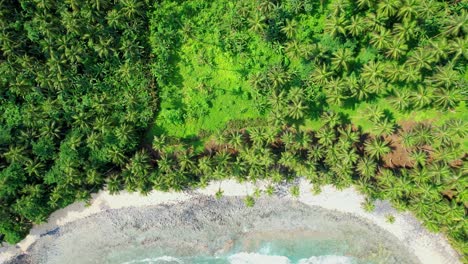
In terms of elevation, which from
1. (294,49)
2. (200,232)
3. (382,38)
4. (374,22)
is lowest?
(200,232)

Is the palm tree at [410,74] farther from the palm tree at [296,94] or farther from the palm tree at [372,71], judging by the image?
the palm tree at [296,94]

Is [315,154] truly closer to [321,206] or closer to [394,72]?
[321,206]

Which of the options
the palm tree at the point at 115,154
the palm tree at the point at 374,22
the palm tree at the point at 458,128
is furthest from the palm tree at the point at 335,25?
the palm tree at the point at 115,154

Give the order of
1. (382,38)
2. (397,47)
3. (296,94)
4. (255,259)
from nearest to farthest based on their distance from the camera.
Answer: (382,38), (397,47), (296,94), (255,259)

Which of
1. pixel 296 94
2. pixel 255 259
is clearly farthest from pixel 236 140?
pixel 255 259

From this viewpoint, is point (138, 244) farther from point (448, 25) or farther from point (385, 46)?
point (448, 25)

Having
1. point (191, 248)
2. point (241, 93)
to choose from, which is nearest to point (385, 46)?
point (241, 93)

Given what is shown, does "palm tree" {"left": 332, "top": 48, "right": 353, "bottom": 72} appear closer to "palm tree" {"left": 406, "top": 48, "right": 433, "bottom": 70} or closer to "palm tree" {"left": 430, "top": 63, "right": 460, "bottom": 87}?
A: "palm tree" {"left": 406, "top": 48, "right": 433, "bottom": 70}
